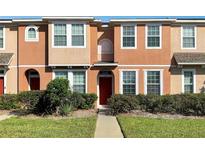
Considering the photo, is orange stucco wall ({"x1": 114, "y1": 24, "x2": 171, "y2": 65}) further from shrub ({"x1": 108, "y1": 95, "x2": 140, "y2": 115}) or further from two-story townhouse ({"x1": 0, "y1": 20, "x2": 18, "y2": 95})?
two-story townhouse ({"x1": 0, "y1": 20, "x2": 18, "y2": 95})

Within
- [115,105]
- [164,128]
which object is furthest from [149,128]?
[115,105]

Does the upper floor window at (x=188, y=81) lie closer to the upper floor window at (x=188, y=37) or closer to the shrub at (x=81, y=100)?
the upper floor window at (x=188, y=37)

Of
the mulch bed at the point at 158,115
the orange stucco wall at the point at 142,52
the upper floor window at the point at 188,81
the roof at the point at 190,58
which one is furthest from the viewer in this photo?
the upper floor window at the point at 188,81

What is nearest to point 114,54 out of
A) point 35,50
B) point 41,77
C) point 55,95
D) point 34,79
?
point 41,77

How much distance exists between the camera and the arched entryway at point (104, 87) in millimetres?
28078

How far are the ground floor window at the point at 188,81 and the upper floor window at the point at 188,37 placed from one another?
1.98 metres

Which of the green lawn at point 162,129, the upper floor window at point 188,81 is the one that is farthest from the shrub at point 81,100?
the upper floor window at point 188,81

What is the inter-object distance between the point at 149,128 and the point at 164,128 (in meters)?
Answer: 0.62

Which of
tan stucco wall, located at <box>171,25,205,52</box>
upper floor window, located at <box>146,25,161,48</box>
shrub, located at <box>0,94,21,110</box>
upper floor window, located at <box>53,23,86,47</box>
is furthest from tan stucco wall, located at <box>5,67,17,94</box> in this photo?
tan stucco wall, located at <box>171,25,205,52</box>

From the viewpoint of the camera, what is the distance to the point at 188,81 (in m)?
27.0

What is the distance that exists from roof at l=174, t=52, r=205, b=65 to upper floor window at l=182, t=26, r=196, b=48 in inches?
26.1

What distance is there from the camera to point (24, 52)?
87.7 ft

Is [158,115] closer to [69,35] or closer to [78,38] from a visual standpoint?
[78,38]

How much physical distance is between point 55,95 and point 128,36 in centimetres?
876
